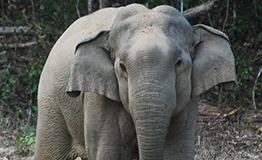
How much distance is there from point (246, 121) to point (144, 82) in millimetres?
4240

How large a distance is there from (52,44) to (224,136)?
3446 millimetres

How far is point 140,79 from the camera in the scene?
3777 mm

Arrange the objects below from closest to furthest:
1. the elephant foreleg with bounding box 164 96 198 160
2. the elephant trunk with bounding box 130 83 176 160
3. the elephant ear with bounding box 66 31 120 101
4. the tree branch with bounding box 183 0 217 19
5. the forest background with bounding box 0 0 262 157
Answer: the elephant trunk with bounding box 130 83 176 160 → the elephant ear with bounding box 66 31 120 101 → the elephant foreleg with bounding box 164 96 198 160 → the forest background with bounding box 0 0 262 157 → the tree branch with bounding box 183 0 217 19

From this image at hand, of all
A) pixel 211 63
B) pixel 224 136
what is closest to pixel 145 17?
pixel 211 63

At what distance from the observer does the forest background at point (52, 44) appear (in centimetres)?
838

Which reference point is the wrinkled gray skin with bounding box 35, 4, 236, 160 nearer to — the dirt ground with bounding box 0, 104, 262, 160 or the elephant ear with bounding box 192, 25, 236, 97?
the elephant ear with bounding box 192, 25, 236, 97

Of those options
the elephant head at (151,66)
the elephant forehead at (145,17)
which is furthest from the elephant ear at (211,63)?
the elephant forehead at (145,17)

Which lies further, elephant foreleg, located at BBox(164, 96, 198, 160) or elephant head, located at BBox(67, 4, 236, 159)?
elephant foreleg, located at BBox(164, 96, 198, 160)

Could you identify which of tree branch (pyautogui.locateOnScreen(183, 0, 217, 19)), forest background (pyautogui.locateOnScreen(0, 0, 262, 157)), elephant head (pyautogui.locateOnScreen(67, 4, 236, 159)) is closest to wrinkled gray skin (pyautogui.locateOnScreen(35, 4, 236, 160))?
elephant head (pyautogui.locateOnScreen(67, 4, 236, 159))

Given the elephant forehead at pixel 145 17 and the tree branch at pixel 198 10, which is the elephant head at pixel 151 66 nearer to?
the elephant forehead at pixel 145 17

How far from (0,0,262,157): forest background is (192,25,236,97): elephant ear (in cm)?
364

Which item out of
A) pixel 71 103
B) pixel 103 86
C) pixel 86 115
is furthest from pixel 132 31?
pixel 71 103

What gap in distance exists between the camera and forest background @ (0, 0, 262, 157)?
838 cm

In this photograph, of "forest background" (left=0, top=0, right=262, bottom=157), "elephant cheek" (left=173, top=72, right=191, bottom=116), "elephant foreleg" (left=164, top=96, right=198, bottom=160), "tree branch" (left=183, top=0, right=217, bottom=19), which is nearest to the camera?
"elephant cheek" (left=173, top=72, right=191, bottom=116)
